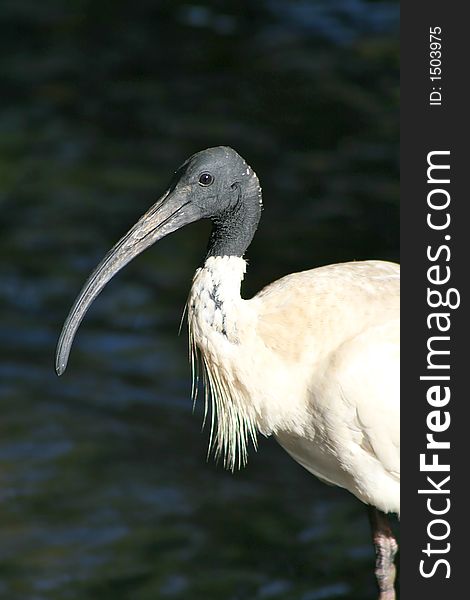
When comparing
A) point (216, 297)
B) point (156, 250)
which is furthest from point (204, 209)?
point (156, 250)

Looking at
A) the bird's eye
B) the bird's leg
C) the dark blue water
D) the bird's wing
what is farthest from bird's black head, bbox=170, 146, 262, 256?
the dark blue water

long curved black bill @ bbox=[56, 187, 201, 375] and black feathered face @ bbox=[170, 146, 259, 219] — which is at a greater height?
black feathered face @ bbox=[170, 146, 259, 219]

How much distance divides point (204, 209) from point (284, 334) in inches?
22.2

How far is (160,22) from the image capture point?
1341cm

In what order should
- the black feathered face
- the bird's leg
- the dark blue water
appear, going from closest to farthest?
1. the black feathered face
2. the bird's leg
3. the dark blue water

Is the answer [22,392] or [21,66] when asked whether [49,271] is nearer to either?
[22,392]

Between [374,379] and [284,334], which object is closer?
[374,379]

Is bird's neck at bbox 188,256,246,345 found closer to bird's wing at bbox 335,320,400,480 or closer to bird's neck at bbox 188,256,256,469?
bird's neck at bbox 188,256,256,469

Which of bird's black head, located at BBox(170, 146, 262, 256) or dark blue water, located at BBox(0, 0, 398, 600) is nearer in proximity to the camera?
bird's black head, located at BBox(170, 146, 262, 256)

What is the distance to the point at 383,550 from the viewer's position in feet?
20.2

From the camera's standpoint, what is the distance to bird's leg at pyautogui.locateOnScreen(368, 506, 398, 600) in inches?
241

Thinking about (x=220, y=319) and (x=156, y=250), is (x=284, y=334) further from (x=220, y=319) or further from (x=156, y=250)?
(x=156, y=250)

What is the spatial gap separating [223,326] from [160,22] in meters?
8.47

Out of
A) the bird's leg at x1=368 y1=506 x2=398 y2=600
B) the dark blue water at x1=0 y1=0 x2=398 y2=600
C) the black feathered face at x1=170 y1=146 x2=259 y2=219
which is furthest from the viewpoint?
the dark blue water at x1=0 y1=0 x2=398 y2=600
